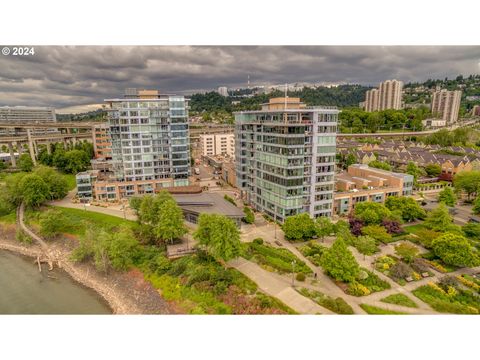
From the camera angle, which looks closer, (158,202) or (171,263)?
(171,263)

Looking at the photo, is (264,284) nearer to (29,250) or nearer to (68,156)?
(29,250)

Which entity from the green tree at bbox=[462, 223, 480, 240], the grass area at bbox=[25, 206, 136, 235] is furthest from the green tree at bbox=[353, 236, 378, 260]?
the grass area at bbox=[25, 206, 136, 235]

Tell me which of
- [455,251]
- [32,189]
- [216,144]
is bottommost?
[455,251]

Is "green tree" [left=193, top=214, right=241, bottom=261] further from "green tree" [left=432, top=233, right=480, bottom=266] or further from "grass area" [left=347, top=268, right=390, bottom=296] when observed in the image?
"green tree" [left=432, top=233, right=480, bottom=266]

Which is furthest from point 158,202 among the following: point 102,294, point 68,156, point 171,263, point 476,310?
point 68,156

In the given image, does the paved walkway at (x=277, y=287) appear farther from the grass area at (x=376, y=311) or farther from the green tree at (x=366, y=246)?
the green tree at (x=366, y=246)

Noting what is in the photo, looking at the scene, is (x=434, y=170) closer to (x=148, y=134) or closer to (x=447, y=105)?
(x=148, y=134)

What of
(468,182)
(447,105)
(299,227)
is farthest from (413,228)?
(447,105)
